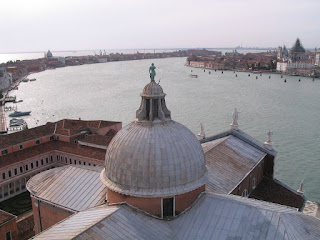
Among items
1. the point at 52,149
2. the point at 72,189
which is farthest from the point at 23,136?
the point at 72,189

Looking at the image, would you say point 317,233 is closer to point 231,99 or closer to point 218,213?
point 218,213

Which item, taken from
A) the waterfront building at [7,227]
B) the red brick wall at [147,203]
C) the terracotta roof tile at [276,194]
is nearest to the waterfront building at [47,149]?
the waterfront building at [7,227]

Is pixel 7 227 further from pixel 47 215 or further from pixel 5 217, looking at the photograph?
pixel 47 215

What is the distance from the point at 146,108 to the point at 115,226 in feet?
11.4

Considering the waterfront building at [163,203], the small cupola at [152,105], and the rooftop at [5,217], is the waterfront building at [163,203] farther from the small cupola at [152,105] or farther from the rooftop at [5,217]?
the rooftop at [5,217]

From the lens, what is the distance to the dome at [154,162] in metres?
8.62

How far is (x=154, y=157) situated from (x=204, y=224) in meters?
2.19

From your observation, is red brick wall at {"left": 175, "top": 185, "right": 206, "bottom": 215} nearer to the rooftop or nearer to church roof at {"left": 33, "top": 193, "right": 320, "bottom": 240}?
church roof at {"left": 33, "top": 193, "right": 320, "bottom": 240}

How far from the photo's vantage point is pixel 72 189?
38.5 ft

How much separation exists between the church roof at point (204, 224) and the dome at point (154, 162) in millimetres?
706

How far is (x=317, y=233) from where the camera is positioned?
7898mm

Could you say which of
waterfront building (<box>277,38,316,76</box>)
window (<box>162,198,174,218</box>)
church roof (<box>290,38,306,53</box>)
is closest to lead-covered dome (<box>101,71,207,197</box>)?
window (<box>162,198,174,218</box>)

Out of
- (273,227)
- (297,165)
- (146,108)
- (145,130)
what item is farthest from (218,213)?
(297,165)

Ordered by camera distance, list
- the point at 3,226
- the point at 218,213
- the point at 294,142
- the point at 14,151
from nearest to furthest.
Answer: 1. the point at 218,213
2. the point at 3,226
3. the point at 14,151
4. the point at 294,142
